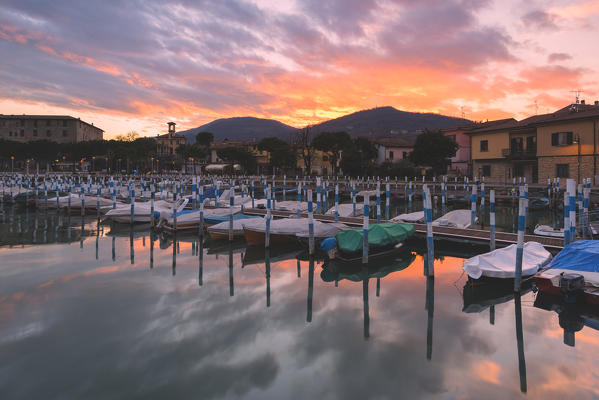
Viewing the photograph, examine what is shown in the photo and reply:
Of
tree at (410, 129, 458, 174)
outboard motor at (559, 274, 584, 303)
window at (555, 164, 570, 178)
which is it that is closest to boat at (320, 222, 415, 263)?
outboard motor at (559, 274, 584, 303)

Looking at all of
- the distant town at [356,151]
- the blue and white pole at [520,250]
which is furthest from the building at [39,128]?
the blue and white pole at [520,250]

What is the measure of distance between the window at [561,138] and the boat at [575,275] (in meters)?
36.3

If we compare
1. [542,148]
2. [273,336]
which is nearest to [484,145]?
[542,148]

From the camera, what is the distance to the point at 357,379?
8.45 meters

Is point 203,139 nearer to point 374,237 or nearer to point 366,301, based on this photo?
point 374,237

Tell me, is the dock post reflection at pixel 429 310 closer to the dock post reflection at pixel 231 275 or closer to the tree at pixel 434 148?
the dock post reflection at pixel 231 275

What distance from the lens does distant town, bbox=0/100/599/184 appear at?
146 ft

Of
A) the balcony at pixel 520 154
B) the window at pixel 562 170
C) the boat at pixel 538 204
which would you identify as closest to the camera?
the boat at pixel 538 204

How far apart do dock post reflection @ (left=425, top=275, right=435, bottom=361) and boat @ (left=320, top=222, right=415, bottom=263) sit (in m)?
3.04

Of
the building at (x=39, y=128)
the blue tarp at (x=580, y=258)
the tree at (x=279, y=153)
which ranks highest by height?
the building at (x=39, y=128)

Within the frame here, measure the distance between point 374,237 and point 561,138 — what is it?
123 ft

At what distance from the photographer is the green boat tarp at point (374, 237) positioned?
17047 mm

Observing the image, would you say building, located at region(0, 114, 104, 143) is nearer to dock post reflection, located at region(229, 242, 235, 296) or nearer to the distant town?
the distant town

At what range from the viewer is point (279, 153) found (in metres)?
82.1
